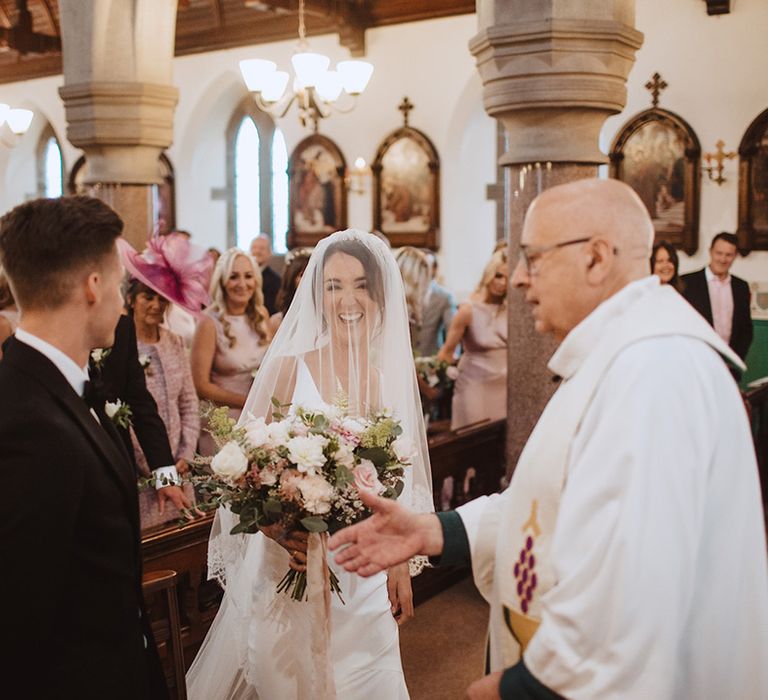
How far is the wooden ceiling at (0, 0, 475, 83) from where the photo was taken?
43.2ft

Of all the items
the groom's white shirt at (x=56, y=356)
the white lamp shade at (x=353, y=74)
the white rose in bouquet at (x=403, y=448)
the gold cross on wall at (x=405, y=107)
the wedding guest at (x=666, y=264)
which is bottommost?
the white rose in bouquet at (x=403, y=448)

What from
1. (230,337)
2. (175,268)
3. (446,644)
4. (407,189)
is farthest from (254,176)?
(446,644)

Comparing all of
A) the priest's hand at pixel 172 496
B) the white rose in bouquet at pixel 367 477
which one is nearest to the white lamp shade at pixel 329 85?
the priest's hand at pixel 172 496

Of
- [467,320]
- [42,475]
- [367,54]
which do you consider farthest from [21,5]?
[42,475]

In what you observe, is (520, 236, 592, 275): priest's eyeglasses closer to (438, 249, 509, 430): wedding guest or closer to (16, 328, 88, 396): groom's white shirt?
(16, 328, 88, 396): groom's white shirt

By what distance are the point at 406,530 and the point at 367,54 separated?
12.4 meters

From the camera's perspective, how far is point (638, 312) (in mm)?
1874

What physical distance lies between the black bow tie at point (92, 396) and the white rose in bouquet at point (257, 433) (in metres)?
0.66

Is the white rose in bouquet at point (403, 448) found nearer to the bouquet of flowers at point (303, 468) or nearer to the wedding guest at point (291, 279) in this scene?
the bouquet of flowers at point (303, 468)

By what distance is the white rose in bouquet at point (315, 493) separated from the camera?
272 centimetres

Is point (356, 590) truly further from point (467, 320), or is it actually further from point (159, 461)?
point (467, 320)

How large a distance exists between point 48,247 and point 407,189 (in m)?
12.0

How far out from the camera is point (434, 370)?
23.2 ft

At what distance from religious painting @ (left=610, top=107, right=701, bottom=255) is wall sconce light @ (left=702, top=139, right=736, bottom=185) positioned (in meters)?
0.12
